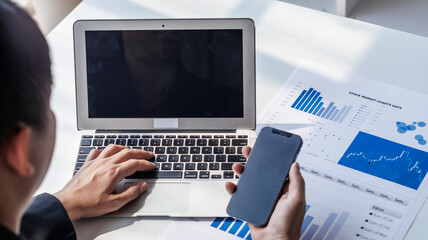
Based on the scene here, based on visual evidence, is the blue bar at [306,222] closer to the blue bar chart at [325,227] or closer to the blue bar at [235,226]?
the blue bar chart at [325,227]

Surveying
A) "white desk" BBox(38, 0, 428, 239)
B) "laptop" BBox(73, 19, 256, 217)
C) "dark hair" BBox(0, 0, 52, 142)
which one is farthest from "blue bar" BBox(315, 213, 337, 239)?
"dark hair" BBox(0, 0, 52, 142)

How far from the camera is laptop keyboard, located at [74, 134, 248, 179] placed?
1.09 metres

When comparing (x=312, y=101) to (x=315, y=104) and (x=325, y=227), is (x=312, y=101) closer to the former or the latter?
(x=315, y=104)

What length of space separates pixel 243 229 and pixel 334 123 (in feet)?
1.04

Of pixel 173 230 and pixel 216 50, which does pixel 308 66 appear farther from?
pixel 173 230

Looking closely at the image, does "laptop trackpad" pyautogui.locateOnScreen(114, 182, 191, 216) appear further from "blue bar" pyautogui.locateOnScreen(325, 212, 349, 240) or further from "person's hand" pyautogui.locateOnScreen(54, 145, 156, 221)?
"blue bar" pyautogui.locateOnScreen(325, 212, 349, 240)

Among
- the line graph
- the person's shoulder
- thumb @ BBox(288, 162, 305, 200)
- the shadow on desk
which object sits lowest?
the shadow on desk

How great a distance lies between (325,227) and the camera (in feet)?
3.29

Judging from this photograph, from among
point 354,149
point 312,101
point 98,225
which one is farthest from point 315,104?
point 98,225

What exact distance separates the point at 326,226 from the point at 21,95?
0.60m

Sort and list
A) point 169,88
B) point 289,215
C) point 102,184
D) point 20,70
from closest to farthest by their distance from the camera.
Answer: point 20,70 < point 289,215 < point 102,184 < point 169,88

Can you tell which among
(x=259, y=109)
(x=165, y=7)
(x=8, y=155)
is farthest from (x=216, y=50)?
(x=8, y=155)

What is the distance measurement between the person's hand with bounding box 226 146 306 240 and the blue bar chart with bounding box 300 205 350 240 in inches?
1.9

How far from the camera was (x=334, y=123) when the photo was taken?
3.85 ft
